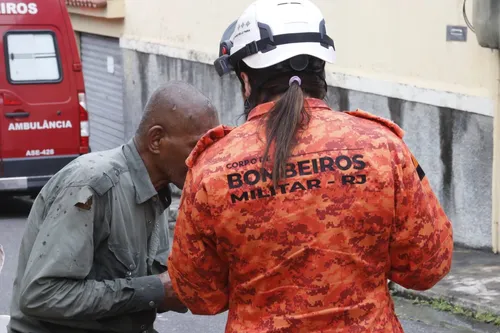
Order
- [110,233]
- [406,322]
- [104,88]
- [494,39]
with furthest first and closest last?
[104,88] → [494,39] → [406,322] → [110,233]

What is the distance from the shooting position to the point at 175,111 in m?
3.12

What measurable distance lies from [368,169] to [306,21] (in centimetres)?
39

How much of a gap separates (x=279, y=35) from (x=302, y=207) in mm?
418

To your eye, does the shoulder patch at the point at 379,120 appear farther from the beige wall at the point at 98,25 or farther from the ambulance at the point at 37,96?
the beige wall at the point at 98,25

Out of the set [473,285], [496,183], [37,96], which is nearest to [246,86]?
[473,285]

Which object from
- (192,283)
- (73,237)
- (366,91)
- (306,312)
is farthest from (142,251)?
(366,91)

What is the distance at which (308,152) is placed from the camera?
2.45m

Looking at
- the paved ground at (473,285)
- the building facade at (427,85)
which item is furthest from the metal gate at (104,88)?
the paved ground at (473,285)

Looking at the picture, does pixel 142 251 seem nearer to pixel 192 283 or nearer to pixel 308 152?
pixel 192 283

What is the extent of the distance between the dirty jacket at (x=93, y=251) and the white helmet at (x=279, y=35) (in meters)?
0.64

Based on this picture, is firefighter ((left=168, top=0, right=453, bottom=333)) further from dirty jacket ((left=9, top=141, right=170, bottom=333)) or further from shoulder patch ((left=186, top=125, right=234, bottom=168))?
dirty jacket ((left=9, top=141, right=170, bottom=333))

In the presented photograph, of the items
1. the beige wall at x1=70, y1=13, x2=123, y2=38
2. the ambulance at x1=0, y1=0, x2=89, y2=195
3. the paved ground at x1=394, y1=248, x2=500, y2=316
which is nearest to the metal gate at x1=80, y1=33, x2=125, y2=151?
the beige wall at x1=70, y1=13, x2=123, y2=38

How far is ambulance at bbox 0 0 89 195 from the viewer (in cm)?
1159

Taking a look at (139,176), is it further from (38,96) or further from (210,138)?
(38,96)
